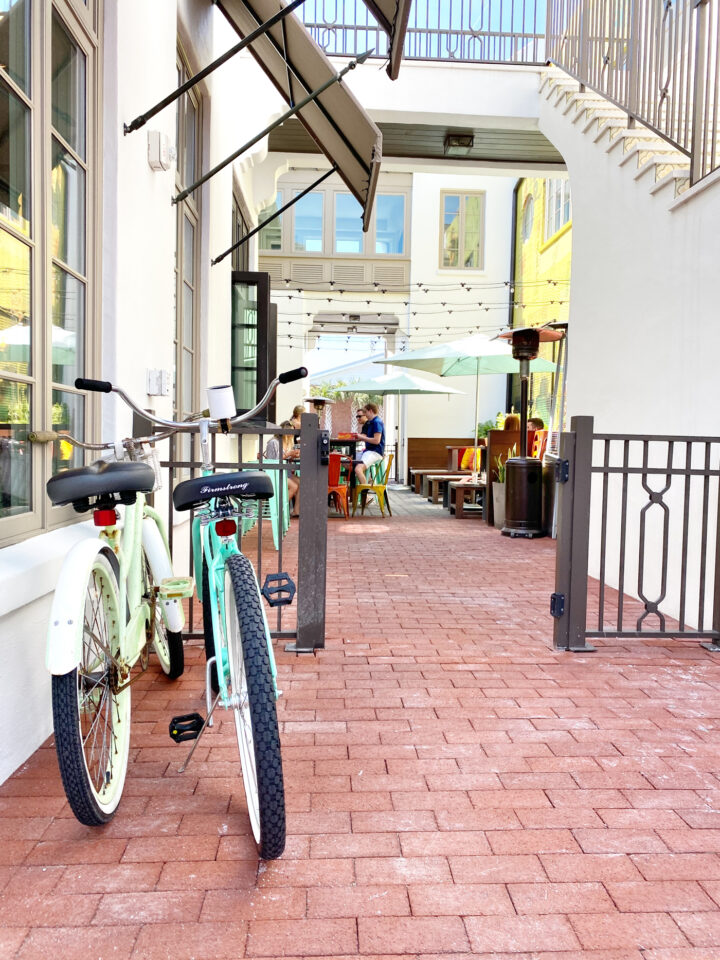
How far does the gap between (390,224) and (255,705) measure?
17250 mm

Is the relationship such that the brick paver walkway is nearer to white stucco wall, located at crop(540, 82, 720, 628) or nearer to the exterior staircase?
white stucco wall, located at crop(540, 82, 720, 628)

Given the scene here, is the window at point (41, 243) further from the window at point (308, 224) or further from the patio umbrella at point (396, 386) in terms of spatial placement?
the window at point (308, 224)

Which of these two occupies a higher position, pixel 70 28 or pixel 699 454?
pixel 70 28

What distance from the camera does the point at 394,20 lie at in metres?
4.00

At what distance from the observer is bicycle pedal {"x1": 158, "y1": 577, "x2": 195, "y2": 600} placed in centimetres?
293

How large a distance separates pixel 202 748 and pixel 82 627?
34.4 inches

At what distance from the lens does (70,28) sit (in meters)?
3.11

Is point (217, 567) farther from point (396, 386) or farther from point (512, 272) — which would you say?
point (512, 272)

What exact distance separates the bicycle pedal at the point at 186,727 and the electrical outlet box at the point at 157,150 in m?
2.88

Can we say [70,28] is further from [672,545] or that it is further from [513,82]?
[513,82]

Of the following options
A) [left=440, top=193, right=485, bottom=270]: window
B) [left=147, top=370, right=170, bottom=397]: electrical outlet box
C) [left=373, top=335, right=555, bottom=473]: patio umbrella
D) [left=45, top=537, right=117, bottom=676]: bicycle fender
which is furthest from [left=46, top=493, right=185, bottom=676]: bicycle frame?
[left=440, top=193, right=485, bottom=270]: window

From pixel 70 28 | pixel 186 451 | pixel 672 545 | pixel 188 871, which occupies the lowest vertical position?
pixel 188 871

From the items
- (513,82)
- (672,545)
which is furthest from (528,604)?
(513,82)

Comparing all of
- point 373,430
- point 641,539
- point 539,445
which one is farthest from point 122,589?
point 373,430
